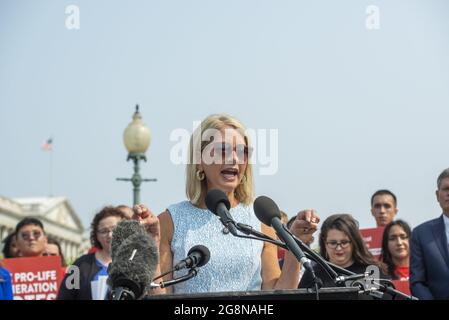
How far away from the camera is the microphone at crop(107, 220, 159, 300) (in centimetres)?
341

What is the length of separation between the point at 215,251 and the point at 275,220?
0.78 m

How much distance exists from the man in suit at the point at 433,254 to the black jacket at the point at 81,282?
2.56 metres

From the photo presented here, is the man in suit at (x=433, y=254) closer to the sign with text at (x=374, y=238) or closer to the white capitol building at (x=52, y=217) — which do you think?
the sign with text at (x=374, y=238)

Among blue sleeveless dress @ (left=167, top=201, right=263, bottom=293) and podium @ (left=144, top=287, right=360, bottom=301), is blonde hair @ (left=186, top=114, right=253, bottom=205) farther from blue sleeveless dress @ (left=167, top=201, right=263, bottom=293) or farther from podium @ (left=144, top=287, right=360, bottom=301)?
podium @ (left=144, top=287, right=360, bottom=301)

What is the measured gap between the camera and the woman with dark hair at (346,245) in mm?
7398

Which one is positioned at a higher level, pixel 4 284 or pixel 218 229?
pixel 218 229

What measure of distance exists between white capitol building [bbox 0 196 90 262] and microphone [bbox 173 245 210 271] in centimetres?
8640

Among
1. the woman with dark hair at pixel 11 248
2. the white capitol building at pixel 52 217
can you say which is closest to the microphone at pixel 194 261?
the woman with dark hair at pixel 11 248

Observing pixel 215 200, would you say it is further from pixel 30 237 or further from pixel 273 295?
pixel 30 237

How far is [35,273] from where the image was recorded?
9.93 metres

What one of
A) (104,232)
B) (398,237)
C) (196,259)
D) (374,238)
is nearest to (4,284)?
(104,232)
